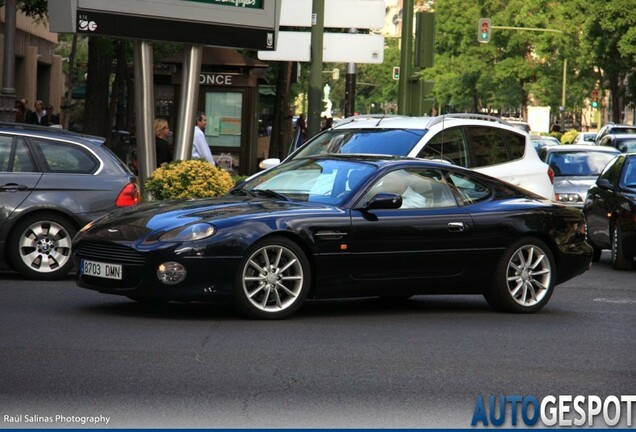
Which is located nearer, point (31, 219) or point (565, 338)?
point (565, 338)

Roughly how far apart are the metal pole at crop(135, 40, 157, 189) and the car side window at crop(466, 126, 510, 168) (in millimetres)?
4635

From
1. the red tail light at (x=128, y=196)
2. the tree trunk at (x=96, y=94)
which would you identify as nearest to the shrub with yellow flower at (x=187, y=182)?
the red tail light at (x=128, y=196)

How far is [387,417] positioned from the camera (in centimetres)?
739

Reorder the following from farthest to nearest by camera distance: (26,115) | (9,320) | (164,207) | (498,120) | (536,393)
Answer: (26,115) → (498,120) → (164,207) → (9,320) → (536,393)

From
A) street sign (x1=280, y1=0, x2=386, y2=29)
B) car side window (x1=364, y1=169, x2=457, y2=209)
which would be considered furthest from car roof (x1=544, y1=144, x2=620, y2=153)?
car side window (x1=364, y1=169, x2=457, y2=209)

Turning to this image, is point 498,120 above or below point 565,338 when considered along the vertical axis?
above

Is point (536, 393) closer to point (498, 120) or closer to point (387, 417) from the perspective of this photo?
point (387, 417)

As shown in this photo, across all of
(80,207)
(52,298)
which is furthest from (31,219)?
(52,298)

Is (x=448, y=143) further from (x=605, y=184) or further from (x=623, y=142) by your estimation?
(x=623, y=142)

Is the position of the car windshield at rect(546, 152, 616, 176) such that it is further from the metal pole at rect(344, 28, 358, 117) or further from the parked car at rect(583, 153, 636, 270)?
the parked car at rect(583, 153, 636, 270)

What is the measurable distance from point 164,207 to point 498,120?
7.75 metres

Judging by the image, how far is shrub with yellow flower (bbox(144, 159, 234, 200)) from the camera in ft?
56.6

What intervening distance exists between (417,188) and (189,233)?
2230 millimetres

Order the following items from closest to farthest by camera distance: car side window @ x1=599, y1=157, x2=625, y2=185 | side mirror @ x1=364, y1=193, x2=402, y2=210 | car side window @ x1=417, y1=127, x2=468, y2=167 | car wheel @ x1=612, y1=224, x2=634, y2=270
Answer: side mirror @ x1=364, y1=193, x2=402, y2=210 < car side window @ x1=417, y1=127, x2=468, y2=167 < car wheel @ x1=612, y1=224, x2=634, y2=270 < car side window @ x1=599, y1=157, x2=625, y2=185
